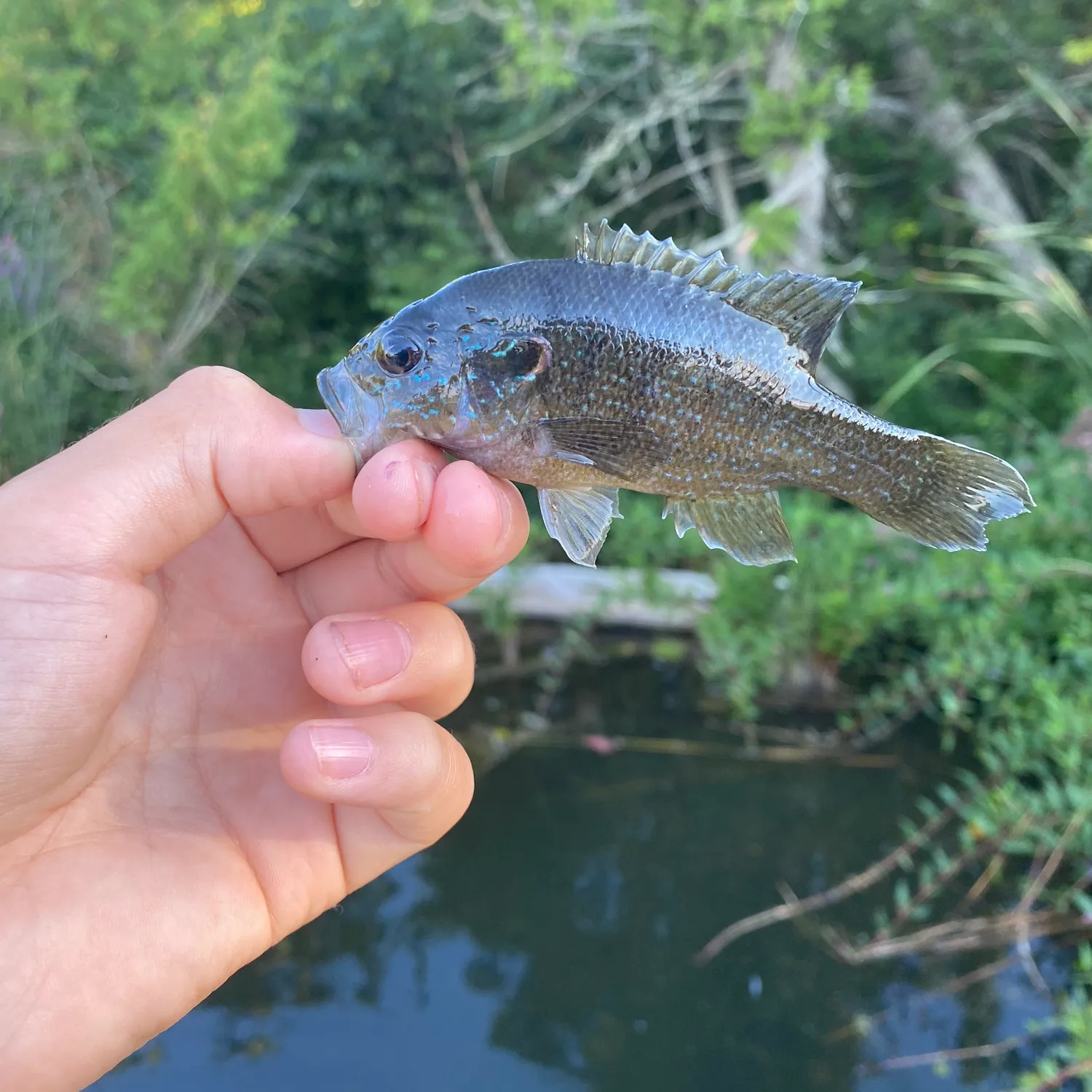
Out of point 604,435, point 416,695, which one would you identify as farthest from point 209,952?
point 604,435

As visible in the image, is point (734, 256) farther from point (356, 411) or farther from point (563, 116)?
point (356, 411)

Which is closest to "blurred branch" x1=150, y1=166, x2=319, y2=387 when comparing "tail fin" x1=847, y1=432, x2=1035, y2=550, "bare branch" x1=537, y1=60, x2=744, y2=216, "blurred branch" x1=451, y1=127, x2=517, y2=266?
"blurred branch" x1=451, y1=127, x2=517, y2=266

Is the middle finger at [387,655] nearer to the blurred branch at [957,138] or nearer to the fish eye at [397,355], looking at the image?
the fish eye at [397,355]

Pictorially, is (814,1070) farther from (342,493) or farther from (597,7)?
(597,7)

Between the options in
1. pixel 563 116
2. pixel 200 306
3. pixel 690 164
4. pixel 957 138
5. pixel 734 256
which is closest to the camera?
pixel 734 256

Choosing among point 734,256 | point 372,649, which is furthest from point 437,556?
point 734,256

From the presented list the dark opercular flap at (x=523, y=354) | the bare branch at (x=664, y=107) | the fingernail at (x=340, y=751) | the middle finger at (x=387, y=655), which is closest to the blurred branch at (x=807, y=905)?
the middle finger at (x=387, y=655)
